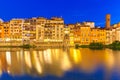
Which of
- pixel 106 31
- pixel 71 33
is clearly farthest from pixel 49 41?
pixel 106 31

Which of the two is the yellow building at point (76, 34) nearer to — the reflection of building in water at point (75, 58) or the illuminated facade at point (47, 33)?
the illuminated facade at point (47, 33)

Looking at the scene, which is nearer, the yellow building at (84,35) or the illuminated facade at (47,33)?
the illuminated facade at (47,33)

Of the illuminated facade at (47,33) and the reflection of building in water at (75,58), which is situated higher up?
the illuminated facade at (47,33)

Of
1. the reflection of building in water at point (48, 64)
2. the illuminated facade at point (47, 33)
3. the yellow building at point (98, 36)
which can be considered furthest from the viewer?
the yellow building at point (98, 36)

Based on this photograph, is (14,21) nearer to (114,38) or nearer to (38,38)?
(38,38)

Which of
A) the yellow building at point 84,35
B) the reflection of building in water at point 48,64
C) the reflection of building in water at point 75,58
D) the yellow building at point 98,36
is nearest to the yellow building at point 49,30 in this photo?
the yellow building at point 84,35

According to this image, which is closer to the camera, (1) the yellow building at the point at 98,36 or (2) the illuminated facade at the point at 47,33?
(2) the illuminated facade at the point at 47,33

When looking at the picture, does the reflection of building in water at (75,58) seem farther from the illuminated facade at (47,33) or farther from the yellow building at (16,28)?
the yellow building at (16,28)

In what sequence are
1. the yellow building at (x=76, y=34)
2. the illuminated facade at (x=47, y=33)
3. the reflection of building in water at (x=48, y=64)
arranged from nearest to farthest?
the reflection of building in water at (x=48, y=64) → the illuminated facade at (x=47, y=33) → the yellow building at (x=76, y=34)

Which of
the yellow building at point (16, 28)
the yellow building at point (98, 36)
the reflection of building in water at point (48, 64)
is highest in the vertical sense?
the yellow building at point (16, 28)

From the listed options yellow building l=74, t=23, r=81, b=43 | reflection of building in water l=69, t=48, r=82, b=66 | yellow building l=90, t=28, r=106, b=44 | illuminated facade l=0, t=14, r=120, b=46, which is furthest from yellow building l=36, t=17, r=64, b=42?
reflection of building in water l=69, t=48, r=82, b=66

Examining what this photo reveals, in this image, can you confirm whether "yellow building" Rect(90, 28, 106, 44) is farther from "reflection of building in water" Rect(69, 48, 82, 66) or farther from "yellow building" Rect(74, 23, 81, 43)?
"reflection of building in water" Rect(69, 48, 82, 66)

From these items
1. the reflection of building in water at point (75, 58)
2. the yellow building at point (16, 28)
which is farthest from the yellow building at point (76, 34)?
the reflection of building in water at point (75, 58)

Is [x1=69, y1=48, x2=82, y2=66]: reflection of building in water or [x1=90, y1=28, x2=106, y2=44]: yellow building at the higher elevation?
[x1=90, y1=28, x2=106, y2=44]: yellow building
